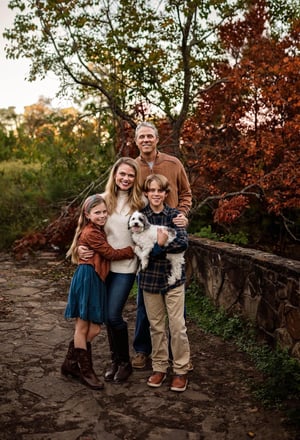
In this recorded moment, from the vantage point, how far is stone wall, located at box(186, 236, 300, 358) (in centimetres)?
393

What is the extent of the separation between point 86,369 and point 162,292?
0.88 meters

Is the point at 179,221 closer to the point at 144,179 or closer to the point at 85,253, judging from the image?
the point at 144,179

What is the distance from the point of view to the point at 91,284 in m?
3.62

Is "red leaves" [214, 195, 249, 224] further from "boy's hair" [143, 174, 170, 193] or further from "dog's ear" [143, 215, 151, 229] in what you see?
"dog's ear" [143, 215, 151, 229]

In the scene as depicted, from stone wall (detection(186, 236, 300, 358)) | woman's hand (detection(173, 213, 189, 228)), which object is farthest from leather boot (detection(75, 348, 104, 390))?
stone wall (detection(186, 236, 300, 358))

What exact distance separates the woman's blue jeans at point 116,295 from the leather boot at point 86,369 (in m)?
0.32

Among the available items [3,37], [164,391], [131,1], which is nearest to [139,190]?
[164,391]

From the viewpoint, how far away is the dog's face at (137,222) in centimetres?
352

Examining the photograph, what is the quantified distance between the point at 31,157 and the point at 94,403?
1578 centimetres

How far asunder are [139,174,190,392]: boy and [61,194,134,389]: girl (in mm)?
252

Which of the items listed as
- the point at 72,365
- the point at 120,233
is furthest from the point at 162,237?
the point at 72,365

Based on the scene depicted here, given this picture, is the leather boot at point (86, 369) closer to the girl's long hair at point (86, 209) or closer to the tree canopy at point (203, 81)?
the girl's long hair at point (86, 209)

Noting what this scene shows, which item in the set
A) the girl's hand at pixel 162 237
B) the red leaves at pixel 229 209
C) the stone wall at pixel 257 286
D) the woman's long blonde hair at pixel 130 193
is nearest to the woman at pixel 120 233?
the woman's long blonde hair at pixel 130 193

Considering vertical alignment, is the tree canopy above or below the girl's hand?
→ above
